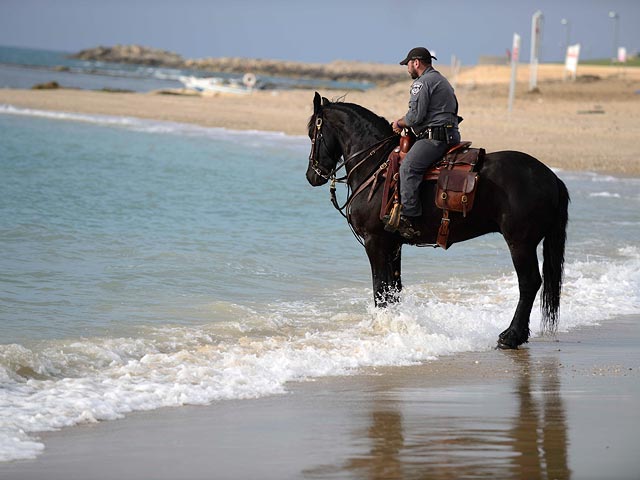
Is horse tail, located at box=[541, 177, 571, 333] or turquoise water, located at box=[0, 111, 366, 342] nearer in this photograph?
horse tail, located at box=[541, 177, 571, 333]

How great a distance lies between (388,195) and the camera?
8.45 metres

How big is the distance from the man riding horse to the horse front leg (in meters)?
0.28

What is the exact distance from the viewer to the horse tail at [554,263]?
8.34 m

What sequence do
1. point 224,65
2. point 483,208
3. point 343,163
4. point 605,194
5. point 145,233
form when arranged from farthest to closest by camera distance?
1. point 224,65
2. point 605,194
3. point 145,233
4. point 343,163
5. point 483,208

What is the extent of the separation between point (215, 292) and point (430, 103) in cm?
363

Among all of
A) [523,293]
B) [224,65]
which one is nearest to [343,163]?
[523,293]

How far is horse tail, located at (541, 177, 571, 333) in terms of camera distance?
27.4ft

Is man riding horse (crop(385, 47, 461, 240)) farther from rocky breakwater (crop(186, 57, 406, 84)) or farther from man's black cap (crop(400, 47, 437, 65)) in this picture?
rocky breakwater (crop(186, 57, 406, 84))

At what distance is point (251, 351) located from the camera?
7871 millimetres

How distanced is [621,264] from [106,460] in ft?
29.5

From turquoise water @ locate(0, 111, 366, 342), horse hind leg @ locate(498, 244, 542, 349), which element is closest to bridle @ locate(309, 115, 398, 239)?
horse hind leg @ locate(498, 244, 542, 349)

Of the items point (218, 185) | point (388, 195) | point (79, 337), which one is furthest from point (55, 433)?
point (218, 185)

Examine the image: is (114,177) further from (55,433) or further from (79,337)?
(55,433)

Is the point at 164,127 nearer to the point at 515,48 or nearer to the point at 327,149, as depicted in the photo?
the point at 515,48
